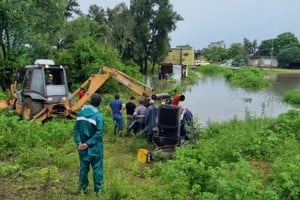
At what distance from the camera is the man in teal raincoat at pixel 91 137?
6.90m

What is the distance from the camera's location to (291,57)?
103125mm

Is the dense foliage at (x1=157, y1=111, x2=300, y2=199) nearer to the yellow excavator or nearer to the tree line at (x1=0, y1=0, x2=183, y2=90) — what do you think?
the yellow excavator

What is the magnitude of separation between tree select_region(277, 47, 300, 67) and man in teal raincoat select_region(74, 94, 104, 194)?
101m

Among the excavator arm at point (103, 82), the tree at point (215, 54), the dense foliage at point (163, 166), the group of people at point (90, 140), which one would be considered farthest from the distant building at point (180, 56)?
the group of people at point (90, 140)

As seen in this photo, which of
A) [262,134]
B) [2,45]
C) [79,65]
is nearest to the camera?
[262,134]

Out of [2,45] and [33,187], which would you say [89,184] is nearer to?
[33,187]

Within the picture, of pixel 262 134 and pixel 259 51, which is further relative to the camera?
pixel 259 51

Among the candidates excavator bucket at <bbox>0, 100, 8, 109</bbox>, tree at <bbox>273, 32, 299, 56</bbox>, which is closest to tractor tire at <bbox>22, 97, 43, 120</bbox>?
excavator bucket at <bbox>0, 100, 8, 109</bbox>

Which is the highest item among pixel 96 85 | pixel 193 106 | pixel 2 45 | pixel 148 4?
pixel 148 4

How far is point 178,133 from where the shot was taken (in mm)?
11141

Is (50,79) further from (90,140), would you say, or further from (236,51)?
(236,51)

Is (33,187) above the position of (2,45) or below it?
below

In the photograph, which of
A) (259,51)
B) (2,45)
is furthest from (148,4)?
(259,51)

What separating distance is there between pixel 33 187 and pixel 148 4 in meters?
52.5
